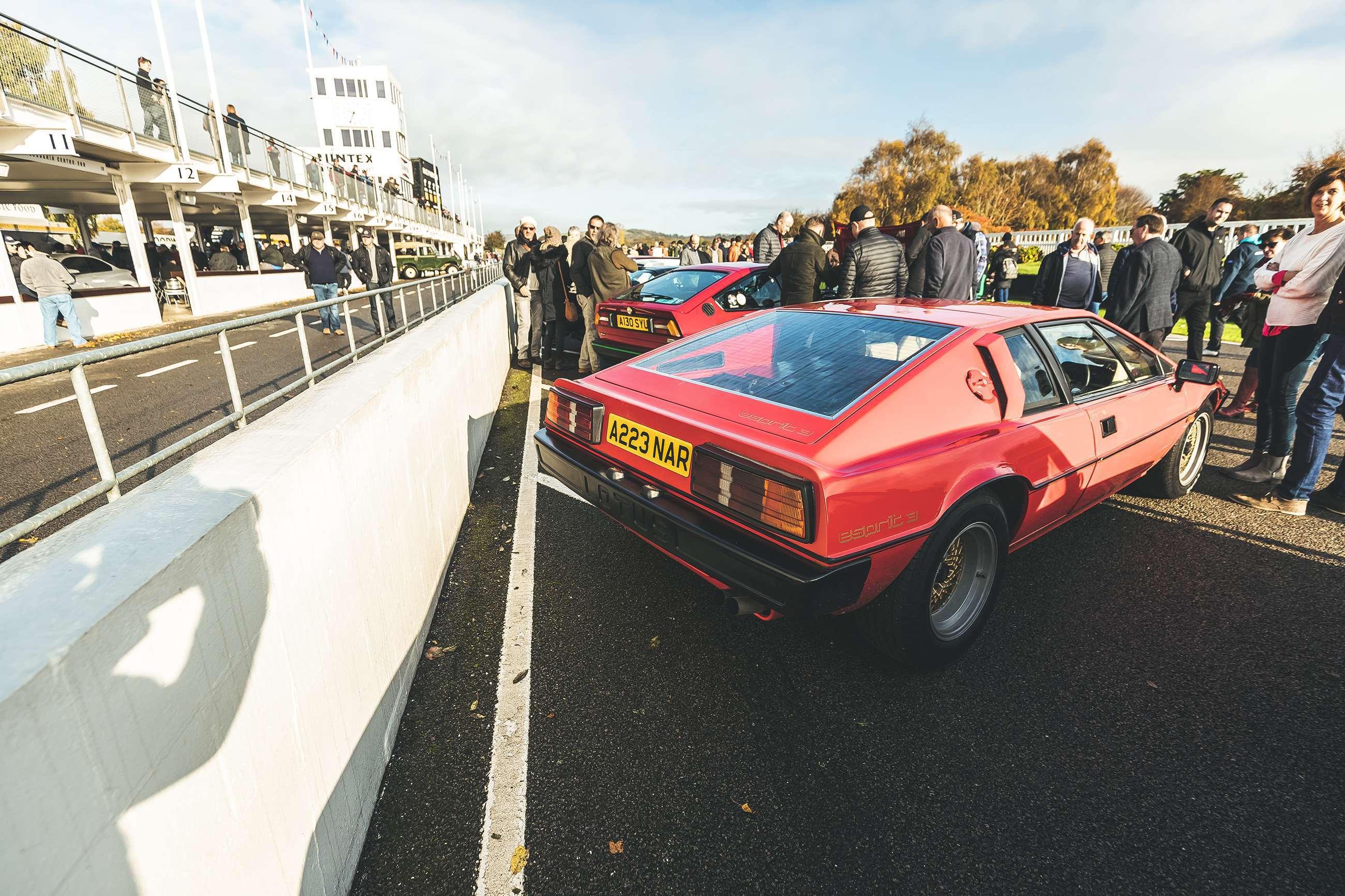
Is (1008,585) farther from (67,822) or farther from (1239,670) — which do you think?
(67,822)

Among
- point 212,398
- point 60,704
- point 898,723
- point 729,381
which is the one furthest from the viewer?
point 212,398

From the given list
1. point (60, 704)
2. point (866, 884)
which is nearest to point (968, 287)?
point (866, 884)

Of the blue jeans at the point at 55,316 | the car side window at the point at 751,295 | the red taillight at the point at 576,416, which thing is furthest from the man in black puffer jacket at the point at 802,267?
the blue jeans at the point at 55,316

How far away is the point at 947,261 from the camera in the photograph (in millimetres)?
5902

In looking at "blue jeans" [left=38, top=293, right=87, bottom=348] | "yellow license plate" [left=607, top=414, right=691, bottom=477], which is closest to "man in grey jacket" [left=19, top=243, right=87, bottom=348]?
"blue jeans" [left=38, top=293, right=87, bottom=348]

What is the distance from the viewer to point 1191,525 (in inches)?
147

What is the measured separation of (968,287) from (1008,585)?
420 centimetres

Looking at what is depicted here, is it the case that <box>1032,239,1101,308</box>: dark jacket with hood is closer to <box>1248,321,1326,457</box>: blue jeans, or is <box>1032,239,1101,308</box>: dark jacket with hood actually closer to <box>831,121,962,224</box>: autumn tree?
<box>1248,321,1326,457</box>: blue jeans

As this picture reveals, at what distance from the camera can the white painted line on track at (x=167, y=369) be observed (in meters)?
7.39

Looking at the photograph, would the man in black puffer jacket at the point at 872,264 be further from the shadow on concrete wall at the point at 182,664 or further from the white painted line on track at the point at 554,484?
the shadow on concrete wall at the point at 182,664

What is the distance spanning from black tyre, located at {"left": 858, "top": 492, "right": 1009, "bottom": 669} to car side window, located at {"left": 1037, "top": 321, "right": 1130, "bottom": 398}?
0.90 m

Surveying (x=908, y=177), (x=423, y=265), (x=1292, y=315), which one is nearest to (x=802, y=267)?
(x=1292, y=315)

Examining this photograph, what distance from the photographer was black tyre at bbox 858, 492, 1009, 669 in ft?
7.38

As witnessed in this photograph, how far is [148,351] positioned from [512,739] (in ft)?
5.28
